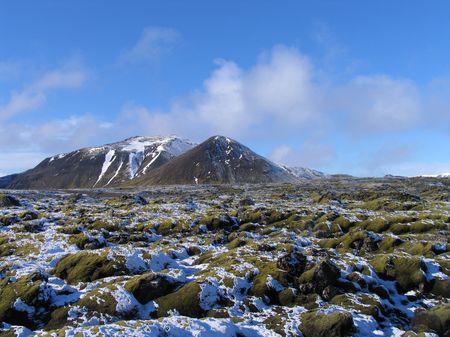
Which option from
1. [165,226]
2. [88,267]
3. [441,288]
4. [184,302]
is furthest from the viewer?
→ [165,226]

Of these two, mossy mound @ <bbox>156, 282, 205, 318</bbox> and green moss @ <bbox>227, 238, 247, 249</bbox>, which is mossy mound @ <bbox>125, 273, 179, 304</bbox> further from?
green moss @ <bbox>227, 238, 247, 249</bbox>

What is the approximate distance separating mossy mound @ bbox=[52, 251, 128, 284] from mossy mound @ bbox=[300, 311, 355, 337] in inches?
731

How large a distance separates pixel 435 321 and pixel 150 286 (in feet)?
72.6

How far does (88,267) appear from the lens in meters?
38.4

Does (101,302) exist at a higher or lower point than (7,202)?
lower

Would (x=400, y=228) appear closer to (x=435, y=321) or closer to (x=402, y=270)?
(x=402, y=270)

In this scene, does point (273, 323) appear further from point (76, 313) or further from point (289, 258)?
point (76, 313)

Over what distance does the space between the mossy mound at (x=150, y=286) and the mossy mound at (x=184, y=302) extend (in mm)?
665

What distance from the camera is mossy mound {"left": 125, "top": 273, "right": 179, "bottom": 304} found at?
3206 cm

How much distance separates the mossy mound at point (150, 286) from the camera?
3206 centimetres

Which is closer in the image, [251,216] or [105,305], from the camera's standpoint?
[105,305]

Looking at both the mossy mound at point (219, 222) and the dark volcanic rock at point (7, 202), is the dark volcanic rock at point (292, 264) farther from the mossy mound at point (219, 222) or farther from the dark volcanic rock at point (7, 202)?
the dark volcanic rock at point (7, 202)

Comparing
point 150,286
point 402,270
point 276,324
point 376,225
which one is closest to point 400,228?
point 376,225

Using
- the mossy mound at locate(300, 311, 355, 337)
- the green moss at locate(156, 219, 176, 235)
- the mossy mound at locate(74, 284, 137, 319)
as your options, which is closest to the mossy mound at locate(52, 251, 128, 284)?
the mossy mound at locate(74, 284, 137, 319)
